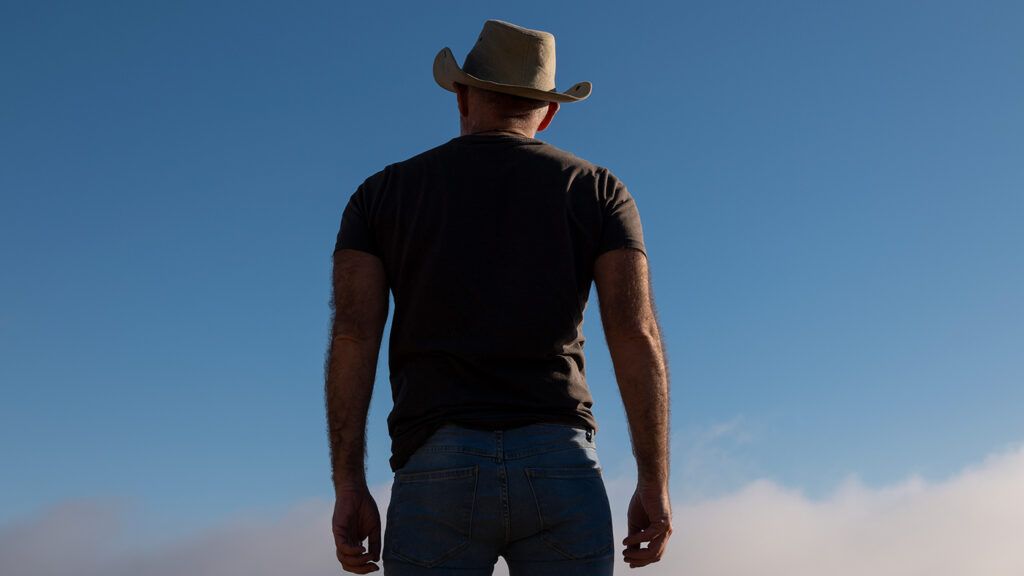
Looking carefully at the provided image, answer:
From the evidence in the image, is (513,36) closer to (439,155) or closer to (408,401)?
(439,155)

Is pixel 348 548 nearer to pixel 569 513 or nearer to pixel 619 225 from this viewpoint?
pixel 569 513

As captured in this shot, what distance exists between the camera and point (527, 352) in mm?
4457

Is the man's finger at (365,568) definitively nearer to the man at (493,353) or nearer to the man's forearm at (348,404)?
the man at (493,353)

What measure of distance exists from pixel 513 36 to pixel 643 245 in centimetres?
122

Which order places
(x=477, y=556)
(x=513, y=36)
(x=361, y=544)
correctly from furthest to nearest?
(x=513, y=36), (x=361, y=544), (x=477, y=556)

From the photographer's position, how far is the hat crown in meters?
5.09

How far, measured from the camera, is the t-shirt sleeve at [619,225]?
4711 millimetres

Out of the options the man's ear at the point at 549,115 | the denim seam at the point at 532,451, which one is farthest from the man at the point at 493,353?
the man's ear at the point at 549,115

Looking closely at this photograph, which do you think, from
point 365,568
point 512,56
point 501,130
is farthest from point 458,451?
point 512,56

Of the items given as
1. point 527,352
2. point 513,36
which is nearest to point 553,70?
point 513,36

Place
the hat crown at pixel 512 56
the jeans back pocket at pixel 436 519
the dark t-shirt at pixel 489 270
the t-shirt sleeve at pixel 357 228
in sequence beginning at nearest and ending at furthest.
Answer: the jeans back pocket at pixel 436 519
the dark t-shirt at pixel 489 270
the t-shirt sleeve at pixel 357 228
the hat crown at pixel 512 56

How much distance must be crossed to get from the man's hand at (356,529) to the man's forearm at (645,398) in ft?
3.65

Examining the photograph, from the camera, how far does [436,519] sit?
4297 millimetres

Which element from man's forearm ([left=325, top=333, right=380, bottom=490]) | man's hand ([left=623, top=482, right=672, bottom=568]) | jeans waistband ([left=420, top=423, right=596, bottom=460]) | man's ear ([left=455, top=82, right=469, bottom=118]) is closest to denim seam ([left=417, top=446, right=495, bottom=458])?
jeans waistband ([left=420, top=423, right=596, bottom=460])
